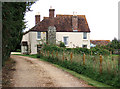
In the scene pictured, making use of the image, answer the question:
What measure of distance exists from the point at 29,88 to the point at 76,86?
218 cm

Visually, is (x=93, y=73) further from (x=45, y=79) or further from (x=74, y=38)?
(x=74, y=38)

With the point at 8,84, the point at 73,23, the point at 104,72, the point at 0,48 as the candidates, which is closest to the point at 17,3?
the point at 0,48

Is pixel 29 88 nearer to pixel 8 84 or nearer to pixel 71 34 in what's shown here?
pixel 8 84

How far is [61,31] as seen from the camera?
42.0 meters

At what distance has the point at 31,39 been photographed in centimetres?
4272

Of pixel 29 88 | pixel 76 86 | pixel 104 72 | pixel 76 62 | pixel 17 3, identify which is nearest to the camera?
pixel 29 88

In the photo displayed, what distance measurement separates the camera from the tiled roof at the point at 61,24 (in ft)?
138

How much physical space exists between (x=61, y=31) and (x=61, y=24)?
1.52 m

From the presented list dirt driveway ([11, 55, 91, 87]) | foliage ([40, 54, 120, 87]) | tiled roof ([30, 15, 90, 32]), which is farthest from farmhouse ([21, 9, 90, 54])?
dirt driveway ([11, 55, 91, 87])

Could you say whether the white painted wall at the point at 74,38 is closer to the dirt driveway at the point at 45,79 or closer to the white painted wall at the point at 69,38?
the white painted wall at the point at 69,38

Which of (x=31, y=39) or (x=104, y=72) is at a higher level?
(x=31, y=39)

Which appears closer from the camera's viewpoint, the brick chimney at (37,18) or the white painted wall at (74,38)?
the white painted wall at (74,38)

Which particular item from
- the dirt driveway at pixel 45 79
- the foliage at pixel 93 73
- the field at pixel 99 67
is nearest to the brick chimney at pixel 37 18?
the foliage at pixel 93 73

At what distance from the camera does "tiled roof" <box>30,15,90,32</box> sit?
138 feet
